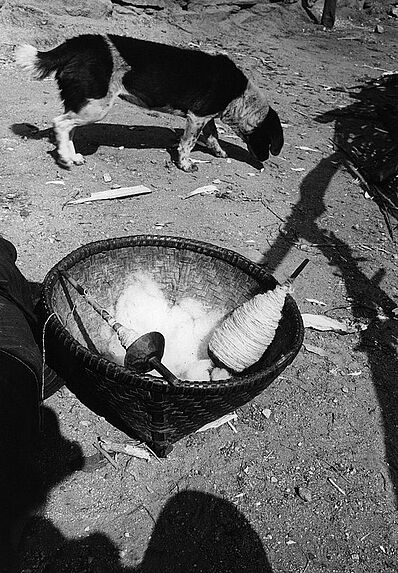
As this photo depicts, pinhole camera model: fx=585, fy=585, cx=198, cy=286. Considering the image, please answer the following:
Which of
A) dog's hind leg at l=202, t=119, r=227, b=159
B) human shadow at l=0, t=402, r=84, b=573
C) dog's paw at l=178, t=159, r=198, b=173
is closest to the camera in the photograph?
human shadow at l=0, t=402, r=84, b=573

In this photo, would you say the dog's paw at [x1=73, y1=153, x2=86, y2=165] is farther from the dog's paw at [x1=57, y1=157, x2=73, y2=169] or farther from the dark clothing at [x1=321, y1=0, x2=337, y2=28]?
the dark clothing at [x1=321, y1=0, x2=337, y2=28]

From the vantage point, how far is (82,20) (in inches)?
424

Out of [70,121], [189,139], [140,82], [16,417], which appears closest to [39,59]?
[70,121]

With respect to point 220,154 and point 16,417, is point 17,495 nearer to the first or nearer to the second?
point 16,417

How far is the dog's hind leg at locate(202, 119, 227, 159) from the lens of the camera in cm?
690

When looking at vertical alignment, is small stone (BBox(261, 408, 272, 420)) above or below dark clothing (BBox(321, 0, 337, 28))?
below

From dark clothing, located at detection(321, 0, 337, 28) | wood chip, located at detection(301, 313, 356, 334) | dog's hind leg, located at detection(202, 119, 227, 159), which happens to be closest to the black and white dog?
dog's hind leg, located at detection(202, 119, 227, 159)

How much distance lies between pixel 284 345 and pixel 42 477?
4.50 feet

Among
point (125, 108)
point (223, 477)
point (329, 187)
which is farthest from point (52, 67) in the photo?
point (223, 477)

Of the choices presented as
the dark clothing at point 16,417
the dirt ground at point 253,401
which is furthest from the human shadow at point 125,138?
the dark clothing at point 16,417

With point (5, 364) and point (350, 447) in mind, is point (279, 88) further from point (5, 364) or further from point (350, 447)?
point (5, 364)

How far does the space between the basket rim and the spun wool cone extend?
140mm

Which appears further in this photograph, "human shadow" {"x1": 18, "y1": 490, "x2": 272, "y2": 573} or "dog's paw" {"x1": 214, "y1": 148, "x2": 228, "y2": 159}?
"dog's paw" {"x1": 214, "y1": 148, "x2": 228, "y2": 159}

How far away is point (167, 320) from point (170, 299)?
128mm
